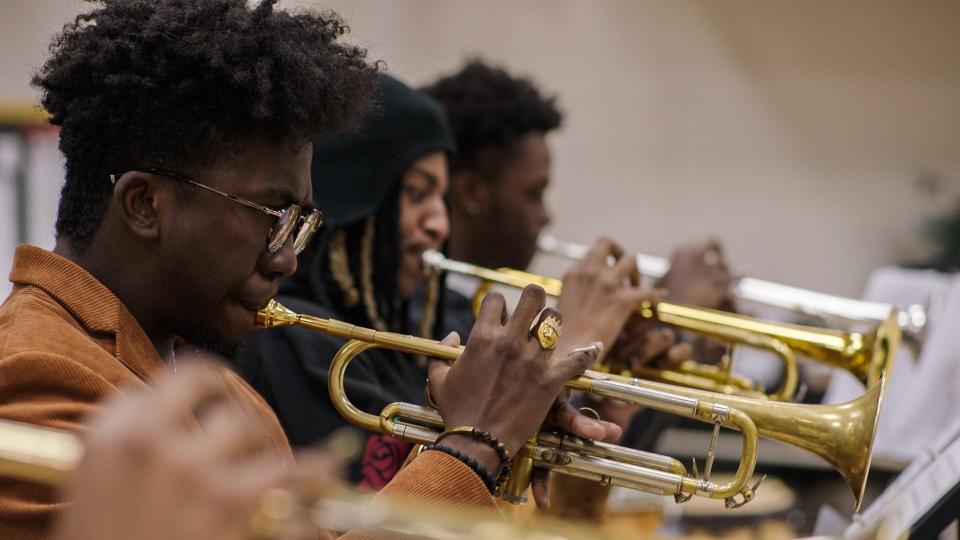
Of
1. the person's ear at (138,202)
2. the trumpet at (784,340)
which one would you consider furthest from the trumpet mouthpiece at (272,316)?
the trumpet at (784,340)

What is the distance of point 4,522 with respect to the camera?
51.9 inches

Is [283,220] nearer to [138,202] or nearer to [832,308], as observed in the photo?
[138,202]

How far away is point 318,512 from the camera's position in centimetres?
95

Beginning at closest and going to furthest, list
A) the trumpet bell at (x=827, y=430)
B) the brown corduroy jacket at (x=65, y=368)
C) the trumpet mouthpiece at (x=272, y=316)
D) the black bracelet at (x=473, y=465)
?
the brown corduroy jacket at (x=65, y=368)
the black bracelet at (x=473, y=465)
the trumpet mouthpiece at (x=272, y=316)
the trumpet bell at (x=827, y=430)

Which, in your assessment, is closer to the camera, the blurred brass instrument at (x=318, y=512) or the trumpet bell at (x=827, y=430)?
the blurred brass instrument at (x=318, y=512)

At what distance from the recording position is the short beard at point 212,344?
1748mm

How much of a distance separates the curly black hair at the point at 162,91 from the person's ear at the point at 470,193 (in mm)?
2001

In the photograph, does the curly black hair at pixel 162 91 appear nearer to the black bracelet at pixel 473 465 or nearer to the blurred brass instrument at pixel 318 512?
the black bracelet at pixel 473 465

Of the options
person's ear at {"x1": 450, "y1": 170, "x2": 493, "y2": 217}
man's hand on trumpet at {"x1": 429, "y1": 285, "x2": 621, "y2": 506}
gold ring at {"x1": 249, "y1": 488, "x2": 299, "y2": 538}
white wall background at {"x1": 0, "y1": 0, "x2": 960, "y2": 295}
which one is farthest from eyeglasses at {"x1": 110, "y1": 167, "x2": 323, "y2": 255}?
white wall background at {"x1": 0, "y1": 0, "x2": 960, "y2": 295}

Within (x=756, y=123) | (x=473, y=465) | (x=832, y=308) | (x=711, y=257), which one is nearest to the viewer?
(x=473, y=465)

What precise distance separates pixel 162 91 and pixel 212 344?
1.39 feet

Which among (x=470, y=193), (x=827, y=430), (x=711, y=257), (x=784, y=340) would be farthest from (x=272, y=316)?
(x=711, y=257)

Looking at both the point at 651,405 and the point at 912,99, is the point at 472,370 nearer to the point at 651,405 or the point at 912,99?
the point at 651,405

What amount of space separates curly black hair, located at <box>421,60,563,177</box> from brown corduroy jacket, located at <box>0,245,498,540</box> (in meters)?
2.22
